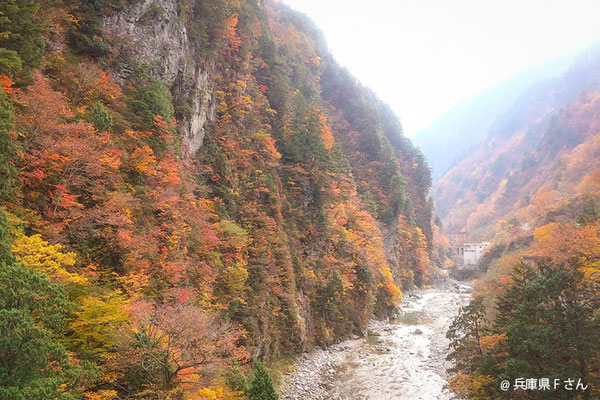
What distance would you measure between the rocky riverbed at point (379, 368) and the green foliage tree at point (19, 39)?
61.6ft

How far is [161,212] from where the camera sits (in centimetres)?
1578

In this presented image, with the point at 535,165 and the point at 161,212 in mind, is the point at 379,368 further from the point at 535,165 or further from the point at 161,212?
the point at 535,165

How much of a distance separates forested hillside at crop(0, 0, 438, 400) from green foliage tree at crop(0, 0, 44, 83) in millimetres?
65

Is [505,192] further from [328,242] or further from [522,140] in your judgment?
[328,242]

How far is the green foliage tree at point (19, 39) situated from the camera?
10.8 meters

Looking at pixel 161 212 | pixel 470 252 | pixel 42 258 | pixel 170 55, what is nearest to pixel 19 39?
pixel 161 212

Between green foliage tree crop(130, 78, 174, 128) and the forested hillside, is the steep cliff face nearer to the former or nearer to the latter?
the forested hillside

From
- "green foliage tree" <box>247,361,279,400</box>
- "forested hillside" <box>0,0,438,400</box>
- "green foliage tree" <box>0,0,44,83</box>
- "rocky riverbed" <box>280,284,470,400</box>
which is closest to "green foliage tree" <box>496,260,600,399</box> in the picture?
"rocky riverbed" <box>280,284,470,400</box>

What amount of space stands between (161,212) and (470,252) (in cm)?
9706

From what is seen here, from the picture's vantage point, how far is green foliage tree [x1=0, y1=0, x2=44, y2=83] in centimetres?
1078

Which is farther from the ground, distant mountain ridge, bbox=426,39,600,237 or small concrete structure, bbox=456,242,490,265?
distant mountain ridge, bbox=426,39,600,237

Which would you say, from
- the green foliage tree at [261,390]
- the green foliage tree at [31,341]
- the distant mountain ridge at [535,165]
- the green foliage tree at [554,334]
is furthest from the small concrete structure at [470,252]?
the green foliage tree at [31,341]

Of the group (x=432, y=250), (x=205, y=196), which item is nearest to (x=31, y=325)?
(x=205, y=196)

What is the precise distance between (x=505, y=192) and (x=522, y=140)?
191 ft
